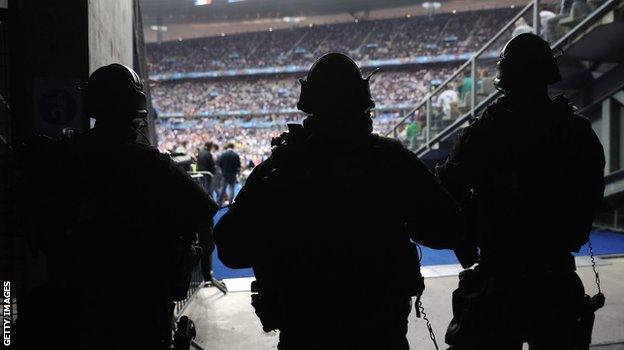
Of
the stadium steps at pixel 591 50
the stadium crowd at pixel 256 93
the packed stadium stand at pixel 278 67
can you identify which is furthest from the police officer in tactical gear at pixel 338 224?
the stadium crowd at pixel 256 93

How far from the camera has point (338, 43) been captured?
3728 centimetres

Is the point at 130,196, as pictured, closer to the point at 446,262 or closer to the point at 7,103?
the point at 7,103

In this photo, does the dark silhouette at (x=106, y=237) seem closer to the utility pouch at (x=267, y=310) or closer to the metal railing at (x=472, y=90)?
the utility pouch at (x=267, y=310)

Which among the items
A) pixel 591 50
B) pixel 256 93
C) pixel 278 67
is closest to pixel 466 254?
pixel 591 50

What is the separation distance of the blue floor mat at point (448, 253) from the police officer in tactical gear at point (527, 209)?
3.84 meters

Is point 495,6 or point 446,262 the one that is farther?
point 495,6

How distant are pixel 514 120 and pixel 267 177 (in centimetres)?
118

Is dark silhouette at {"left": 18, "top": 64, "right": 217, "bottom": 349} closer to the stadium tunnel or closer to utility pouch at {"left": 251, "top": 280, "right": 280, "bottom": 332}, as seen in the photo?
the stadium tunnel

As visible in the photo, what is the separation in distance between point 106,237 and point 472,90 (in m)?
7.49

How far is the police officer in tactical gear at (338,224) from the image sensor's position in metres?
1.61

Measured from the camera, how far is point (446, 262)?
6.29m

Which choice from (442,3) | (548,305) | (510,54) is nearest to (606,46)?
(510,54)

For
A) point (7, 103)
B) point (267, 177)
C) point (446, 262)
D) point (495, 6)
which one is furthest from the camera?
point (495, 6)

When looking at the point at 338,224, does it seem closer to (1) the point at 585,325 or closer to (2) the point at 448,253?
(1) the point at 585,325
